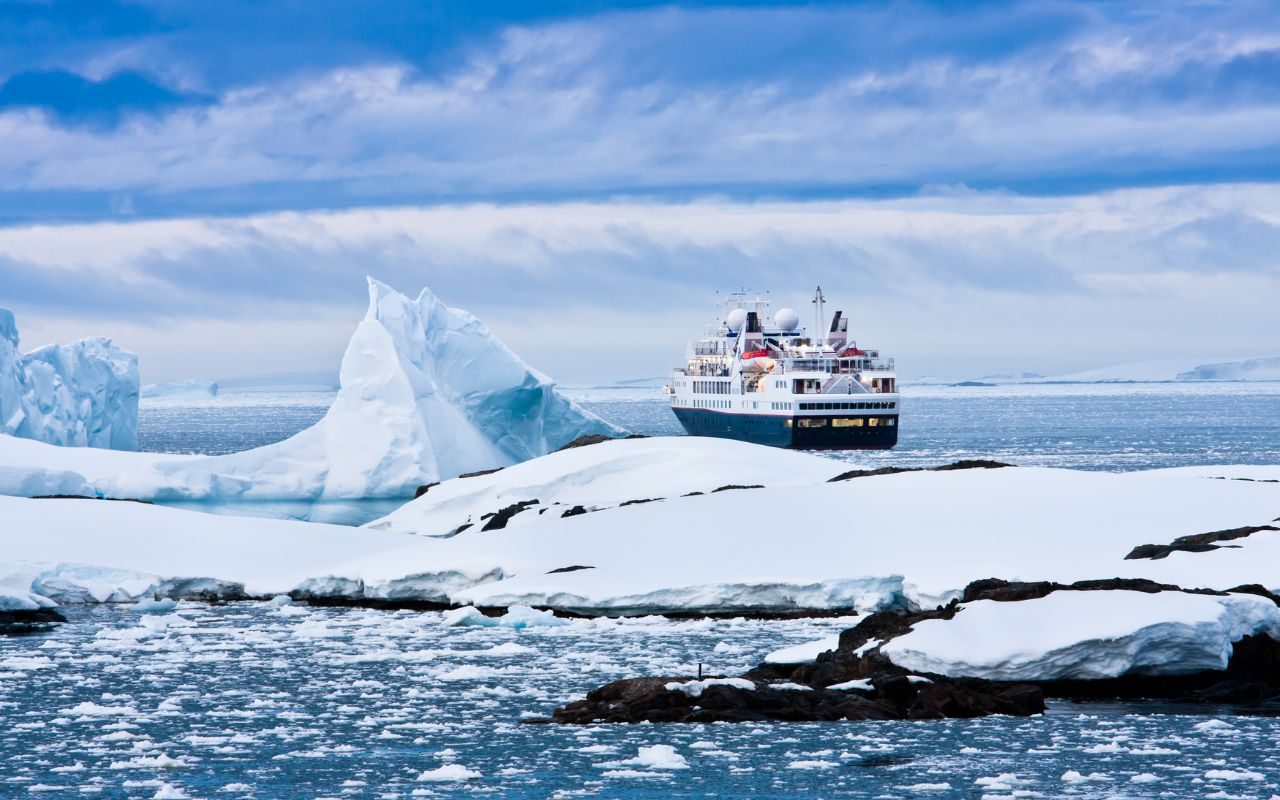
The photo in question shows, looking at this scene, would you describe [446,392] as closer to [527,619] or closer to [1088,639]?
[527,619]

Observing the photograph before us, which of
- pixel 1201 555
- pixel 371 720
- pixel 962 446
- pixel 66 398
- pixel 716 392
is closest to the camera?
pixel 371 720

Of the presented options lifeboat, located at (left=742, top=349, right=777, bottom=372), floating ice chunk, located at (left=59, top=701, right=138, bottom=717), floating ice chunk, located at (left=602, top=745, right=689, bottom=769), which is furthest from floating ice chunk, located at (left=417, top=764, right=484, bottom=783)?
lifeboat, located at (left=742, top=349, right=777, bottom=372)

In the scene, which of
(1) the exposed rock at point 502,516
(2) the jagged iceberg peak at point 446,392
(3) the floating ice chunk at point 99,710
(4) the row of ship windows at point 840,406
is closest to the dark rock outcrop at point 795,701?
(3) the floating ice chunk at point 99,710

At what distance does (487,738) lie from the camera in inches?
591

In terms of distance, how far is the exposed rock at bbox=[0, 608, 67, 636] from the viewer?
75.6ft

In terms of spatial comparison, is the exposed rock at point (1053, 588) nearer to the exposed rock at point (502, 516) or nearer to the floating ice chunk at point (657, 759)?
the floating ice chunk at point (657, 759)

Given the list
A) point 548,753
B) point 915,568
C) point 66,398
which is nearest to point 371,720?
point 548,753

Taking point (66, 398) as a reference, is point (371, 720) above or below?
below

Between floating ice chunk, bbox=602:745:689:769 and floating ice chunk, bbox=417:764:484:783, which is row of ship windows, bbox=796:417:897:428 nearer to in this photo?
floating ice chunk, bbox=602:745:689:769

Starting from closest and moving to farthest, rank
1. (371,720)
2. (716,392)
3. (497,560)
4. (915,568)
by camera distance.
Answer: (371,720)
(915,568)
(497,560)
(716,392)

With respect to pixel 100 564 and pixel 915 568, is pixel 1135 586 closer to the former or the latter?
pixel 915 568

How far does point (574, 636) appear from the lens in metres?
21.8

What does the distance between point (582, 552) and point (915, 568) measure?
17.8 feet

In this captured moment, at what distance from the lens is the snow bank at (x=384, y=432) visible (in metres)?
39.9
